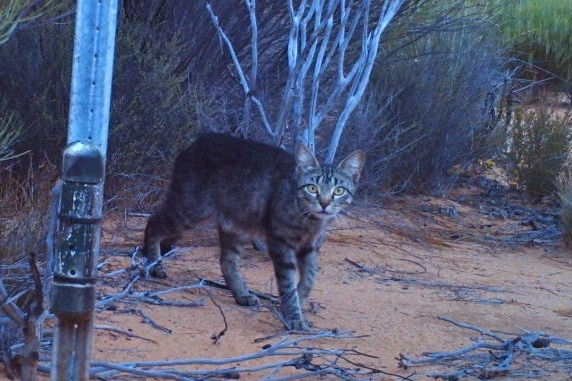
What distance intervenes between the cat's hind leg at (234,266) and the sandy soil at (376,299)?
8cm

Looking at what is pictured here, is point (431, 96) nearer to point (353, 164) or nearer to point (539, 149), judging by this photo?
point (539, 149)

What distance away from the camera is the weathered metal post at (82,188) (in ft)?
10.3

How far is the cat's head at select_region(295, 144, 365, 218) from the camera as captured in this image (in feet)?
21.0

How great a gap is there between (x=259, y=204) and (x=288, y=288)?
70 cm

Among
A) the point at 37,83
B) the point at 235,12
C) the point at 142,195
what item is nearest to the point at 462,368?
the point at 142,195

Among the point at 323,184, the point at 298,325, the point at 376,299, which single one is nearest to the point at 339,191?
the point at 323,184

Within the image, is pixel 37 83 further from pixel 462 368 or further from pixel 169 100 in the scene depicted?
pixel 462 368

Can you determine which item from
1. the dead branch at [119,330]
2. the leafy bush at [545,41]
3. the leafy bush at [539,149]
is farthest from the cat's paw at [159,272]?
the leafy bush at [545,41]

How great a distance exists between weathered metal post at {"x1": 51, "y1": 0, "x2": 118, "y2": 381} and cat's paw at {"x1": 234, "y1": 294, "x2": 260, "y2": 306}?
11.5 ft

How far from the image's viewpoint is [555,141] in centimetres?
1236

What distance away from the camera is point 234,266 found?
22.9 feet

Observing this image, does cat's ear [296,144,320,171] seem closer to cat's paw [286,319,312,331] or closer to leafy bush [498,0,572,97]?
cat's paw [286,319,312,331]

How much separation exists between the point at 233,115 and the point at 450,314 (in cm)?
353

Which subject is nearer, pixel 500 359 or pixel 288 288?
pixel 500 359
